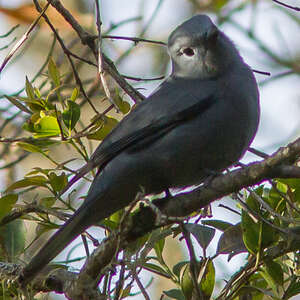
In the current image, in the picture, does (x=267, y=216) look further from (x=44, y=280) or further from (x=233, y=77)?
(x=44, y=280)

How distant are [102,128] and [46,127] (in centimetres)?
33

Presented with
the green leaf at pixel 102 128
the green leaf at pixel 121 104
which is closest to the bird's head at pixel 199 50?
the green leaf at pixel 121 104

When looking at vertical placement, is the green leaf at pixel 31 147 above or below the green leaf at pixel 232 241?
above

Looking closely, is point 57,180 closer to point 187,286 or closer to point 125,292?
point 125,292

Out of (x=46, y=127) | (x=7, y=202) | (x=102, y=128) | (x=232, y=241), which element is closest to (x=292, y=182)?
(x=232, y=241)

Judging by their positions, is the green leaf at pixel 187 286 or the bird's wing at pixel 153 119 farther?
the bird's wing at pixel 153 119

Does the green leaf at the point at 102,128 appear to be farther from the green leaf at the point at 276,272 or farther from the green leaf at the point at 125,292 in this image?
the green leaf at the point at 276,272

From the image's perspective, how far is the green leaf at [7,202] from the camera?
3801 millimetres

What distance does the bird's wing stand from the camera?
12.6 ft

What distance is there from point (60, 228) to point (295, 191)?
4.06 feet

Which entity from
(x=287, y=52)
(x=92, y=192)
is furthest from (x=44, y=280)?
(x=287, y=52)

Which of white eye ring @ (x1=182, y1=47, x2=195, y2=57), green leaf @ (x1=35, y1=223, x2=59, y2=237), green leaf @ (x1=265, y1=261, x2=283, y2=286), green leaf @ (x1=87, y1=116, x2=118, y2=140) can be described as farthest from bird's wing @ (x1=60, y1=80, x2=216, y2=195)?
green leaf @ (x1=265, y1=261, x2=283, y2=286)

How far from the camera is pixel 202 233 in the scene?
3617 mm

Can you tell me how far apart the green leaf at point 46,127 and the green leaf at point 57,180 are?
0.77 ft
